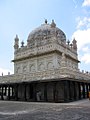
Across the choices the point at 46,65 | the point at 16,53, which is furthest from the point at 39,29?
the point at 46,65

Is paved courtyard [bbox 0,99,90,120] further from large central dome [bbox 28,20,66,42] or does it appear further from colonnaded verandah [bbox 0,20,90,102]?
large central dome [bbox 28,20,66,42]

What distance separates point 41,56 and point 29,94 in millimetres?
6484

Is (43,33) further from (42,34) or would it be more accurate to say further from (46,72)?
(46,72)

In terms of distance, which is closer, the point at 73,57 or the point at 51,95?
the point at 51,95

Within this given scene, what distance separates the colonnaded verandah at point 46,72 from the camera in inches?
896

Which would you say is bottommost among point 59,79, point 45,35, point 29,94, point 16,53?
point 29,94

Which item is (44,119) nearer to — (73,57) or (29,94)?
(29,94)

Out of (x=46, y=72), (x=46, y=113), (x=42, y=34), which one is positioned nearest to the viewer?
(x=46, y=113)

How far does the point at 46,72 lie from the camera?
2403 centimetres

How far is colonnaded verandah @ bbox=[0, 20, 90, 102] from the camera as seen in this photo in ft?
74.6

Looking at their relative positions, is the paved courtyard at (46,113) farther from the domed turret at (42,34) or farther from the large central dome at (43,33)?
the large central dome at (43,33)

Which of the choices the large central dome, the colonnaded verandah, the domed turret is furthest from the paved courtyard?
the large central dome

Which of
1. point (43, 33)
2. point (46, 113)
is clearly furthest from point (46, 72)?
point (43, 33)

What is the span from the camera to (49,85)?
2638 cm
